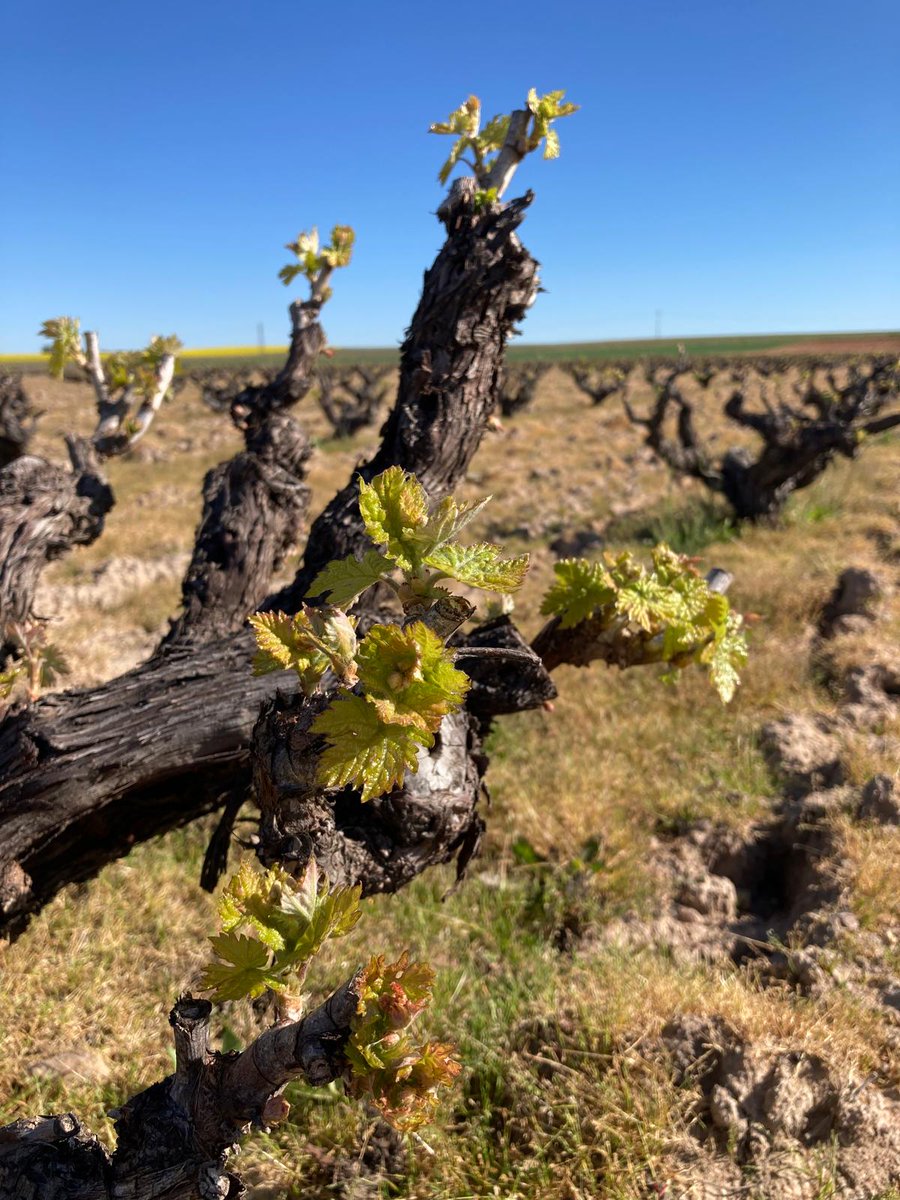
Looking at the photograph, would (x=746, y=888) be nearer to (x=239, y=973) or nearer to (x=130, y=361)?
(x=239, y=973)

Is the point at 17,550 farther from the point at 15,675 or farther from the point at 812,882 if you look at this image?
the point at 812,882

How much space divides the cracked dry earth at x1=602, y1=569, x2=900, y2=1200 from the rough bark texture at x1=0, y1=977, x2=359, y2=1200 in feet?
4.44

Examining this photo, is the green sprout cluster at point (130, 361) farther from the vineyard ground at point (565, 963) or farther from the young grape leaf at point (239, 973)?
the young grape leaf at point (239, 973)

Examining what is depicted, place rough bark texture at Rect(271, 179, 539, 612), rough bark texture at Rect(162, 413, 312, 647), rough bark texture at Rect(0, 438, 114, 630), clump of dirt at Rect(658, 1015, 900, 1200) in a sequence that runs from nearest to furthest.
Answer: clump of dirt at Rect(658, 1015, 900, 1200), rough bark texture at Rect(271, 179, 539, 612), rough bark texture at Rect(162, 413, 312, 647), rough bark texture at Rect(0, 438, 114, 630)

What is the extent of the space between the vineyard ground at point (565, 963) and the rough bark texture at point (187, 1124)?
0.81 meters

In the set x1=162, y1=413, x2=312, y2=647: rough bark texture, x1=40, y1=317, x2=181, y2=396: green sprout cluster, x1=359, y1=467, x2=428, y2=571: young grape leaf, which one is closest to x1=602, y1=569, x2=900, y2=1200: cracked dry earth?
x1=359, y1=467, x2=428, y2=571: young grape leaf

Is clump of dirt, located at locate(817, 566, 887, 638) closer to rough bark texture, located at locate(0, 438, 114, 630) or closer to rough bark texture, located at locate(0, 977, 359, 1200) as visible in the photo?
rough bark texture, located at locate(0, 438, 114, 630)

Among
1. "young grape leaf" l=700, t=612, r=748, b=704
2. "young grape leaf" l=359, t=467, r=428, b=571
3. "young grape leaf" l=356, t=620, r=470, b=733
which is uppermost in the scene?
"young grape leaf" l=359, t=467, r=428, b=571

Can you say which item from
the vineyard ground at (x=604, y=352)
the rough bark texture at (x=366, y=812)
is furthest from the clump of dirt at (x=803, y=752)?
the vineyard ground at (x=604, y=352)

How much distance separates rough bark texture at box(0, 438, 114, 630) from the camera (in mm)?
3344

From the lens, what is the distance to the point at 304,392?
3805mm

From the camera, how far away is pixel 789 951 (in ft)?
9.68

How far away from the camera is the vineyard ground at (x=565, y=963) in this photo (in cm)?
Result: 218

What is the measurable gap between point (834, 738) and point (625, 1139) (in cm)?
316
